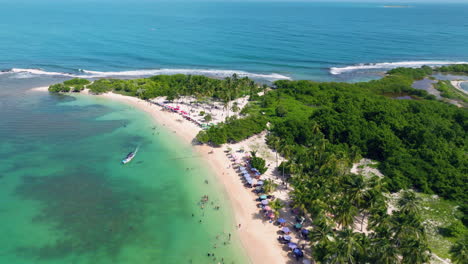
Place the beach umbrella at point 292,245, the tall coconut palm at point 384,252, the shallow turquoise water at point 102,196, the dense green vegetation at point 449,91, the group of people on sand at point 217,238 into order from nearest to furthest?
the tall coconut palm at point 384,252 < the group of people on sand at point 217,238 < the beach umbrella at point 292,245 < the shallow turquoise water at point 102,196 < the dense green vegetation at point 449,91

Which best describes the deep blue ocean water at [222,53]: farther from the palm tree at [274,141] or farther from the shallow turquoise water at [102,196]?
the palm tree at [274,141]

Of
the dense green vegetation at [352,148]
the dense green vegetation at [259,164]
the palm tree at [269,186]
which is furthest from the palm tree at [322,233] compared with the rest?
the dense green vegetation at [259,164]

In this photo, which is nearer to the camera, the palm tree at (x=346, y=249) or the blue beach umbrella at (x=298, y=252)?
the palm tree at (x=346, y=249)

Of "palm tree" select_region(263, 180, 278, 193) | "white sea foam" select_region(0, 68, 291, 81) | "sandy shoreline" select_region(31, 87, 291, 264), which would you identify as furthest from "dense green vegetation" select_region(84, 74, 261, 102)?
"palm tree" select_region(263, 180, 278, 193)

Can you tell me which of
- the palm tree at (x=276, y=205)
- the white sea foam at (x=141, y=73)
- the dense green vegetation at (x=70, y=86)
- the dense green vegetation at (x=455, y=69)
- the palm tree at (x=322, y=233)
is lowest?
the palm tree at (x=276, y=205)

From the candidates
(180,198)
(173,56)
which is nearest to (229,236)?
(180,198)

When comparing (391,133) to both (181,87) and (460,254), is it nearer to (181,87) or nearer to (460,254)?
(460,254)

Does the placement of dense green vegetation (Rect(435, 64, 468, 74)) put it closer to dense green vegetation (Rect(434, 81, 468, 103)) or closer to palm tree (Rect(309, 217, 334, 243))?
dense green vegetation (Rect(434, 81, 468, 103))
